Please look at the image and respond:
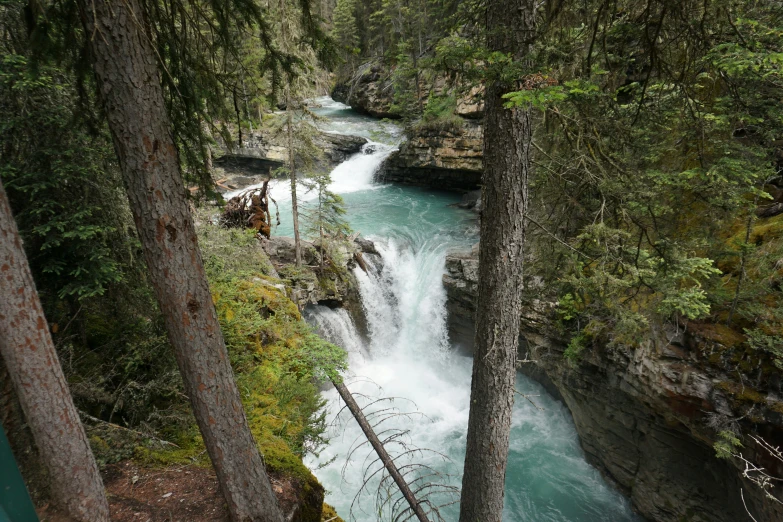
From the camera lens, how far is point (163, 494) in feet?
14.2

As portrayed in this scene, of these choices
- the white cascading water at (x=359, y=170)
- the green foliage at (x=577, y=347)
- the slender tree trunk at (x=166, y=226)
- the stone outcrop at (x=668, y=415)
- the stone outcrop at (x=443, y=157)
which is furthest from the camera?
the white cascading water at (x=359, y=170)

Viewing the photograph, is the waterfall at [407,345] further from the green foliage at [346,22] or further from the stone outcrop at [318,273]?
the green foliage at [346,22]

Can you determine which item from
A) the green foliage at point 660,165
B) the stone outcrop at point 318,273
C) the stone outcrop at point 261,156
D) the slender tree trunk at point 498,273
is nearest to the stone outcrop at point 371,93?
the stone outcrop at point 261,156

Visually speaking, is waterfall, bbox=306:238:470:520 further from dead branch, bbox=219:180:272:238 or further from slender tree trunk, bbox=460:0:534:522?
slender tree trunk, bbox=460:0:534:522

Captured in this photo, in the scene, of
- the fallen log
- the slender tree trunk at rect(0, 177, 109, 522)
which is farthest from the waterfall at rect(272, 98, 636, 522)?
the slender tree trunk at rect(0, 177, 109, 522)

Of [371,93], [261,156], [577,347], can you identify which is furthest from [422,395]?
[371,93]

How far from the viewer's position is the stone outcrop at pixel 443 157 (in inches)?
759

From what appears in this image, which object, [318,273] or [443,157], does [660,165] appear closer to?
[318,273]

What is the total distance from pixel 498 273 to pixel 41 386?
3826 millimetres

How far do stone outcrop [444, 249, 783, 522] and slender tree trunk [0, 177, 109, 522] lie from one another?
8.21 meters

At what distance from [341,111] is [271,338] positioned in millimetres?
29946

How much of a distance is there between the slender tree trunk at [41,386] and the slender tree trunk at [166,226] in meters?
0.74

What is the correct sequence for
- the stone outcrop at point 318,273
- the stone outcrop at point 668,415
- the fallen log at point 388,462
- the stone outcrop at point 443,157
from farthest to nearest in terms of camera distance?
the stone outcrop at point 443,157
the stone outcrop at point 318,273
the stone outcrop at point 668,415
the fallen log at point 388,462

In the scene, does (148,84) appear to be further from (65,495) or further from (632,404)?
(632,404)
